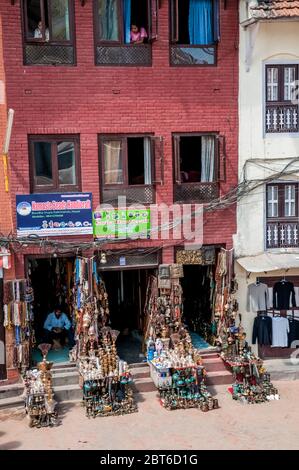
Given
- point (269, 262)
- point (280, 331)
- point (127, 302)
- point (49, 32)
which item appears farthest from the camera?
point (127, 302)

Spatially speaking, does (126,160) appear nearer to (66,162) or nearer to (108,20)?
(66,162)

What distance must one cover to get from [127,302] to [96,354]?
343cm

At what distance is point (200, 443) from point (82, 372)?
2963mm

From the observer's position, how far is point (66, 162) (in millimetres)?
12695

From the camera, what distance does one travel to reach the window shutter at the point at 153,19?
12.5m

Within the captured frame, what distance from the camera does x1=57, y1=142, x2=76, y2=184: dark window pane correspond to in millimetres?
12617

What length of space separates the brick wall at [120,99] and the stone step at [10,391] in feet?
14.1

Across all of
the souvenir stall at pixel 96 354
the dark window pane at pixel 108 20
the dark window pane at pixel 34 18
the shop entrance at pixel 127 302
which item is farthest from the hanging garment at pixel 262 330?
the dark window pane at pixel 34 18

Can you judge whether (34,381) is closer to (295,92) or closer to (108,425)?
(108,425)

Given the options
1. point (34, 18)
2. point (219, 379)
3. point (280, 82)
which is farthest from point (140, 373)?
point (34, 18)

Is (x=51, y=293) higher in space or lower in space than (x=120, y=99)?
lower

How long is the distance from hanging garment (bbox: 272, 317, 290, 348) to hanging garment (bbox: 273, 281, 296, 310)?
32 centimetres

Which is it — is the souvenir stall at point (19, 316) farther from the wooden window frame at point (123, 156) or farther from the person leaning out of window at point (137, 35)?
the person leaning out of window at point (137, 35)

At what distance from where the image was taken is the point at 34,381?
1161 centimetres
